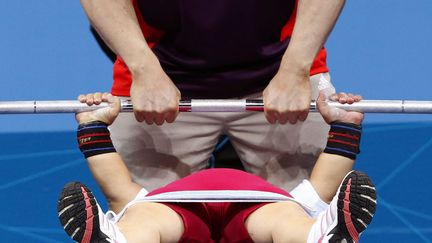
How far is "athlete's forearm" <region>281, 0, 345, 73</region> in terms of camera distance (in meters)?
1.31

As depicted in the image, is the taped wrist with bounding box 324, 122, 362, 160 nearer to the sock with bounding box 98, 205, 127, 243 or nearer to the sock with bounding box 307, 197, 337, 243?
the sock with bounding box 307, 197, 337, 243

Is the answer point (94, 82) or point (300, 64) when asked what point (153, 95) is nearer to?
point (300, 64)

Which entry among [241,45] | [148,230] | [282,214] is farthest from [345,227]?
[241,45]

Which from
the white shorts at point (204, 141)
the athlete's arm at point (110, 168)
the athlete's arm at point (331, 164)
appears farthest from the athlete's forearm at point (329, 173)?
the athlete's arm at point (110, 168)

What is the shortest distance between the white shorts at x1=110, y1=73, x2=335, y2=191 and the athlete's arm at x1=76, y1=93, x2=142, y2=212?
10 centimetres

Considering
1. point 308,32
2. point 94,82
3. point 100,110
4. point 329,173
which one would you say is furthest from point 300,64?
point 94,82

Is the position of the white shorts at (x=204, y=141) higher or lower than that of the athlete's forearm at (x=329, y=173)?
higher

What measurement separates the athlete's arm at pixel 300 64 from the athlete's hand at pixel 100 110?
0.20 meters

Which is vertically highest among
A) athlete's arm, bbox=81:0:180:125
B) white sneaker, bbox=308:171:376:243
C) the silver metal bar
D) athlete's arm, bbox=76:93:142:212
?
athlete's arm, bbox=81:0:180:125

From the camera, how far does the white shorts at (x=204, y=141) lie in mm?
1460

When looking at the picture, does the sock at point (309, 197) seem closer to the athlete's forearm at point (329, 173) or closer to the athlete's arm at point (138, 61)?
the athlete's forearm at point (329, 173)

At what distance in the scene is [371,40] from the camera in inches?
77.4

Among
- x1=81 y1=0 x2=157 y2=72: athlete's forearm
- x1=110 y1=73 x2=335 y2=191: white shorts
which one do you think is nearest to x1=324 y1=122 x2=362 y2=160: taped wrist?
x1=110 y1=73 x2=335 y2=191: white shorts

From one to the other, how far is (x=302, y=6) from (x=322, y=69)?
16cm
